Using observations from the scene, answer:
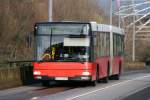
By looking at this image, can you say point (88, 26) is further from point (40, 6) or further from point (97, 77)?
point (40, 6)

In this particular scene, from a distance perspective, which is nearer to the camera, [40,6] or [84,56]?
[84,56]

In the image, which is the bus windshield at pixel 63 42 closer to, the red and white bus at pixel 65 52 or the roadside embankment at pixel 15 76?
the red and white bus at pixel 65 52

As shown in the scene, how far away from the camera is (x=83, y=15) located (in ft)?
189

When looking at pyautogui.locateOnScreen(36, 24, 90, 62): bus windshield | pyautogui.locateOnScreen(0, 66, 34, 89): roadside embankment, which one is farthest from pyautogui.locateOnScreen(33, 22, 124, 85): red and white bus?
pyautogui.locateOnScreen(0, 66, 34, 89): roadside embankment

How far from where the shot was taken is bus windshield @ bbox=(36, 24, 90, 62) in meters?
26.6

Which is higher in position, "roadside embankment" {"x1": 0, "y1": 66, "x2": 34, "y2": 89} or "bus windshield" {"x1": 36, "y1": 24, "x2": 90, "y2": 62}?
"bus windshield" {"x1": 36, "y1": 24, "x2": 90, "y2": 62}

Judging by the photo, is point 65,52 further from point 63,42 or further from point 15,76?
point 15,76

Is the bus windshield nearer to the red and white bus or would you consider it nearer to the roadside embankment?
the red and white bus

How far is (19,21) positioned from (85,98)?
770 inches

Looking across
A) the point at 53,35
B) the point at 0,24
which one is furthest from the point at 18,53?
the point at 53,35

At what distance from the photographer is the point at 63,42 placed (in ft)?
87.6

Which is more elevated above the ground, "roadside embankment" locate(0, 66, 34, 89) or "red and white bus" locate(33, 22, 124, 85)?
"red and white bus" locate(33, 22, 124, 85)

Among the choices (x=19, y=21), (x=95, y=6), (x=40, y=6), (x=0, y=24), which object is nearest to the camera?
(x=0, y=24)

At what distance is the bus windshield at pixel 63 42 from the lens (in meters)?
26.6
